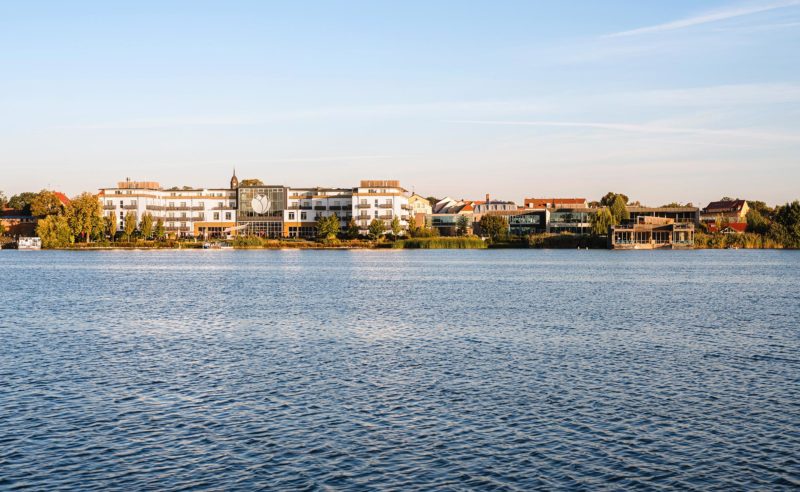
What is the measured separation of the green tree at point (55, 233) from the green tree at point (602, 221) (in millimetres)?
105553

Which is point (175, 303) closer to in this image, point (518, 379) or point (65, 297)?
point (65, 297)

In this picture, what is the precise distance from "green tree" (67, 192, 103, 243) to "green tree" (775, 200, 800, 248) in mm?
134000

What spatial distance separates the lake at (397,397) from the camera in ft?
50.9

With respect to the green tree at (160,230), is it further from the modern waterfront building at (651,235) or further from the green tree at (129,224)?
the modern waterfront building at (651,235)

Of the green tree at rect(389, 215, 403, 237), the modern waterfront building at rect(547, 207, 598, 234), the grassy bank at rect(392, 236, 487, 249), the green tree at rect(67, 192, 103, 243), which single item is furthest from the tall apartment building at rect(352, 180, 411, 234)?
the green tree at rect(67, 192, 103, 243)

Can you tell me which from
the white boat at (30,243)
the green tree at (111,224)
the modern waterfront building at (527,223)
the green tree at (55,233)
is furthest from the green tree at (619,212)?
the white boat at (30,243)

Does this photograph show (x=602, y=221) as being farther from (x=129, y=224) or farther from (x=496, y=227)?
(x=129, y=224)

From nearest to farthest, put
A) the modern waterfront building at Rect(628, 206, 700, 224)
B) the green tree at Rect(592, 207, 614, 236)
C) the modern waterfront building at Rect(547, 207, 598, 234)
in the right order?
the green tree at Rect(592, 207, 614, 236) < the modern waterfront building at Rect(547, 207, 598, 234) < the modern waterfront building at Rect(628, 206, 700, 224)

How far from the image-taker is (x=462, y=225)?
18762 cm

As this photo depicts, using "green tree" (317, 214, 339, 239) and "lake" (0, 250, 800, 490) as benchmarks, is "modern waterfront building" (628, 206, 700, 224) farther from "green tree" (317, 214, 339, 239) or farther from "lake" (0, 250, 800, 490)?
"lake" (0, 250, 800, 490)

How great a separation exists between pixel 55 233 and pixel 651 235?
121m

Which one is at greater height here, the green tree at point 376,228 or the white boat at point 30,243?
the green tree at point 376,228

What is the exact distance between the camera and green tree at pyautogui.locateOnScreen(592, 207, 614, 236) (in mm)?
170125

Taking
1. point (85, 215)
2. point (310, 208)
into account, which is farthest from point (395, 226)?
point (85, 215)
